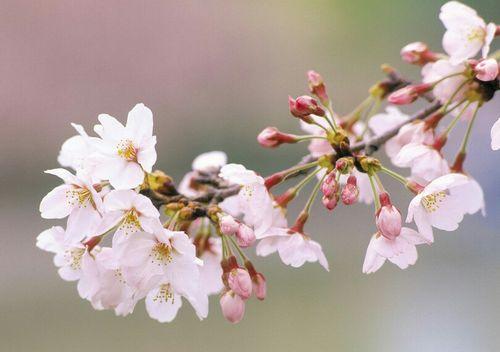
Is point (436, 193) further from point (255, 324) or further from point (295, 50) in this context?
point (295, 50)

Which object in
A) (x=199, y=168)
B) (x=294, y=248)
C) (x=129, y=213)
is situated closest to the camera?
(x=129, y=213)

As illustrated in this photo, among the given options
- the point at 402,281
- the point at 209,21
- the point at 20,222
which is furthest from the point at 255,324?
the point at 209,21

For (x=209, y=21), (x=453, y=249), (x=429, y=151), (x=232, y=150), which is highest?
(x=429, y=151)

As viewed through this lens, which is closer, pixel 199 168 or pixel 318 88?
pixel 318 88

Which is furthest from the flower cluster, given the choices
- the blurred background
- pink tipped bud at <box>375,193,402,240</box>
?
the blurred background

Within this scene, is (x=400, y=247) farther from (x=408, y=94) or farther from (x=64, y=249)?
(x=64, y=249)

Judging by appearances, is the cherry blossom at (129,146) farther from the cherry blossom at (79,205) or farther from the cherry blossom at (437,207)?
the cherry blossom at (437,207)

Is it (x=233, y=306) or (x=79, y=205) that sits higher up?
(x=79, y=205)

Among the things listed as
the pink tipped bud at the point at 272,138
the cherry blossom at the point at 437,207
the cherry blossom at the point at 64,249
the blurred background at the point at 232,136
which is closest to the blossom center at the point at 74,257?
the cherry blossom at the point at 64,249

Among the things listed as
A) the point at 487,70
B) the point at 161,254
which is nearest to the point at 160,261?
the point at 161,254
